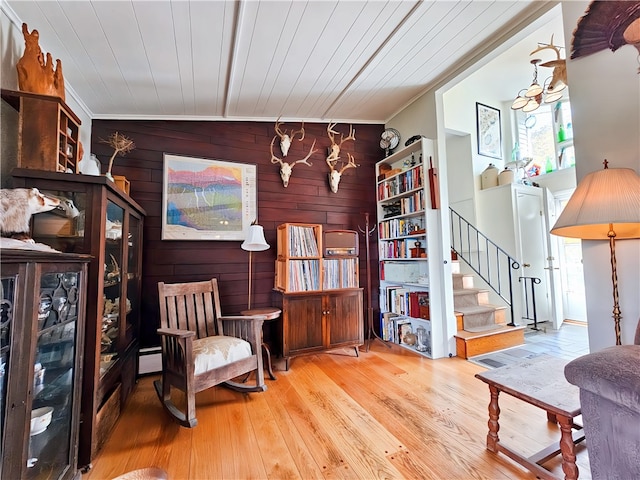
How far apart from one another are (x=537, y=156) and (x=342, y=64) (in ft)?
14.6

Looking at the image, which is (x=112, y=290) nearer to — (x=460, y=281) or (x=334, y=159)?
(x=334, y=159)

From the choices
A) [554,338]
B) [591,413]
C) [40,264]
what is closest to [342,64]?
[40,264]

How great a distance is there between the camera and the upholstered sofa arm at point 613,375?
88cm

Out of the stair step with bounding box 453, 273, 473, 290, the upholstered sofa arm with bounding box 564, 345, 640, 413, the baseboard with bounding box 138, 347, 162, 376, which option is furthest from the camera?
the stair step with bounding box 453, 273, 473, 290

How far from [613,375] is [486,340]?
7.75 feet

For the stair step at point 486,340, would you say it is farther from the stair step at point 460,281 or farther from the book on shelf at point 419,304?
the stair step at point 460,281

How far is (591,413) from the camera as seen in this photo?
1051 mm

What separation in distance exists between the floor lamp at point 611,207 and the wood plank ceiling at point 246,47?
144 centimetres

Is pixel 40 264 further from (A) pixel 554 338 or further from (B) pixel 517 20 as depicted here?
(A) pixel 554 338

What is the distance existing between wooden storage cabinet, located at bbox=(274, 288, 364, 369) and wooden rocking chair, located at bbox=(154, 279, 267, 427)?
516 mm

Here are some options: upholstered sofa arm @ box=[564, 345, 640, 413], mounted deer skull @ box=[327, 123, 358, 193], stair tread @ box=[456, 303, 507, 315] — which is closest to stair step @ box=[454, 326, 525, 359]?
stair tread @ box=[456, 303, 507, 315]

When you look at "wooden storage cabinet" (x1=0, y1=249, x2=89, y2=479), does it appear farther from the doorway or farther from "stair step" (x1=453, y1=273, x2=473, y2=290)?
the doorway

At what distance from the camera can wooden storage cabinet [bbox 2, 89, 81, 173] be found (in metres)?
1.48

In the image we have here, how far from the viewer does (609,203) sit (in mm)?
1409
